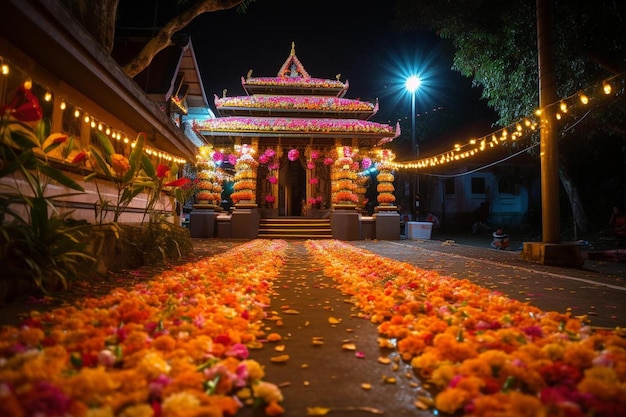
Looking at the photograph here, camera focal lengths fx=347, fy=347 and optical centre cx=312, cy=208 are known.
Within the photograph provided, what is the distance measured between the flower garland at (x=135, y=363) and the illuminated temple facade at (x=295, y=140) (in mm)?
12080

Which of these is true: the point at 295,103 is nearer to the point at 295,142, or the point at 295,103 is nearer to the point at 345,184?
the point at 295,142

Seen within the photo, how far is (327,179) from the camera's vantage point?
18.0 meters

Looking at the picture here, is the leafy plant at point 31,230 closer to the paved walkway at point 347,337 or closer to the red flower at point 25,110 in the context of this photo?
the red flower at point 25,110

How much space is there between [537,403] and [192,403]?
1238mm

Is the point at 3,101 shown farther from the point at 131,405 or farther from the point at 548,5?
the point at 548,5

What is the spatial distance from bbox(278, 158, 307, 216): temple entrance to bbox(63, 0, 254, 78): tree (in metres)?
9.19

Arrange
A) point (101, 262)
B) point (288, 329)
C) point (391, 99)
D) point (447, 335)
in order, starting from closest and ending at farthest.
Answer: point (447, 335), point (288, 329), point (101, 262), point (391, 99)

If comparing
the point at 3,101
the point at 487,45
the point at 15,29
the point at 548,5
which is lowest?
the point at 3,101

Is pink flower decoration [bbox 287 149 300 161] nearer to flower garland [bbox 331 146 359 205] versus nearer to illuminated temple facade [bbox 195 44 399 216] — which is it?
illuminated temple facade [bbox 195 44 399 216]

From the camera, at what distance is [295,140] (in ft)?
55.3

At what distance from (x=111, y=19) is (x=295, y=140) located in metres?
10.2

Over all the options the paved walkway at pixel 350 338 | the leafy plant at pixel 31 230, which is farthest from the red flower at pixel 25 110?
the paved walkway at pixel 350 338

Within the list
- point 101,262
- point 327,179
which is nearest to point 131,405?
point 101,262

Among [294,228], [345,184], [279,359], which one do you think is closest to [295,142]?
[345,184]
